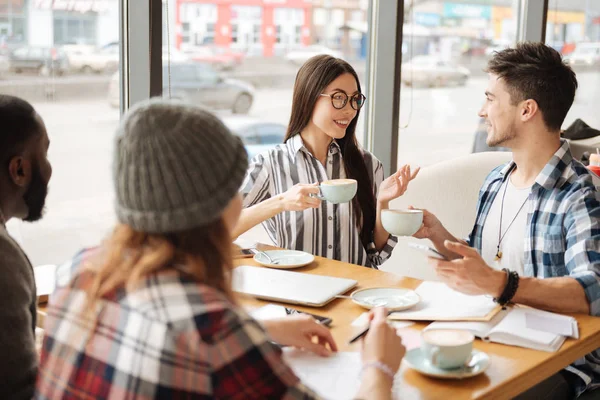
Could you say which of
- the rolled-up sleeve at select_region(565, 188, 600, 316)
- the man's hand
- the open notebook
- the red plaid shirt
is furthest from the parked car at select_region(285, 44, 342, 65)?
the red plaid shirt

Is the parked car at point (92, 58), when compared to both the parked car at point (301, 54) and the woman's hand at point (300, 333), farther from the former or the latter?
the woman's hand at point (300, 333)

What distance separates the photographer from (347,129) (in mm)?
2688

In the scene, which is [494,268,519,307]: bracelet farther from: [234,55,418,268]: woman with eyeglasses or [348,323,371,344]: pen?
[234,55,418,268]: woman with eyeglasses

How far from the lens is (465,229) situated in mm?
3055

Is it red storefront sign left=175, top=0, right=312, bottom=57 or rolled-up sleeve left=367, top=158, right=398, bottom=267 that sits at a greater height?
red storefront sign left=175, top=0, right=312, bottom=57

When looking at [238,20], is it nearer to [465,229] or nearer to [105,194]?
[105,194]

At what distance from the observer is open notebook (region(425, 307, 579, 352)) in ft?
5.30

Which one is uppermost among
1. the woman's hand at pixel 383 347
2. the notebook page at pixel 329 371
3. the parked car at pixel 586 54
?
the parked car at pixel 586 54

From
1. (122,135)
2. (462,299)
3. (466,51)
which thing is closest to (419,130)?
(466,51)

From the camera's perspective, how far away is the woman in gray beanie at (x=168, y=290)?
1062mm

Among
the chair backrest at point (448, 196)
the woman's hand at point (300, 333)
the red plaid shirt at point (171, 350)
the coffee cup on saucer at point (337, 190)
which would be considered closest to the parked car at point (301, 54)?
the chair backrest at point (448, 196)

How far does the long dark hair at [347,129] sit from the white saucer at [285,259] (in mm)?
404

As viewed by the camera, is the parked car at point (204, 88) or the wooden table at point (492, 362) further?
the parked car at point (204, 88)

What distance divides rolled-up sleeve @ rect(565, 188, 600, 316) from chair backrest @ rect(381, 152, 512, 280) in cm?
103
